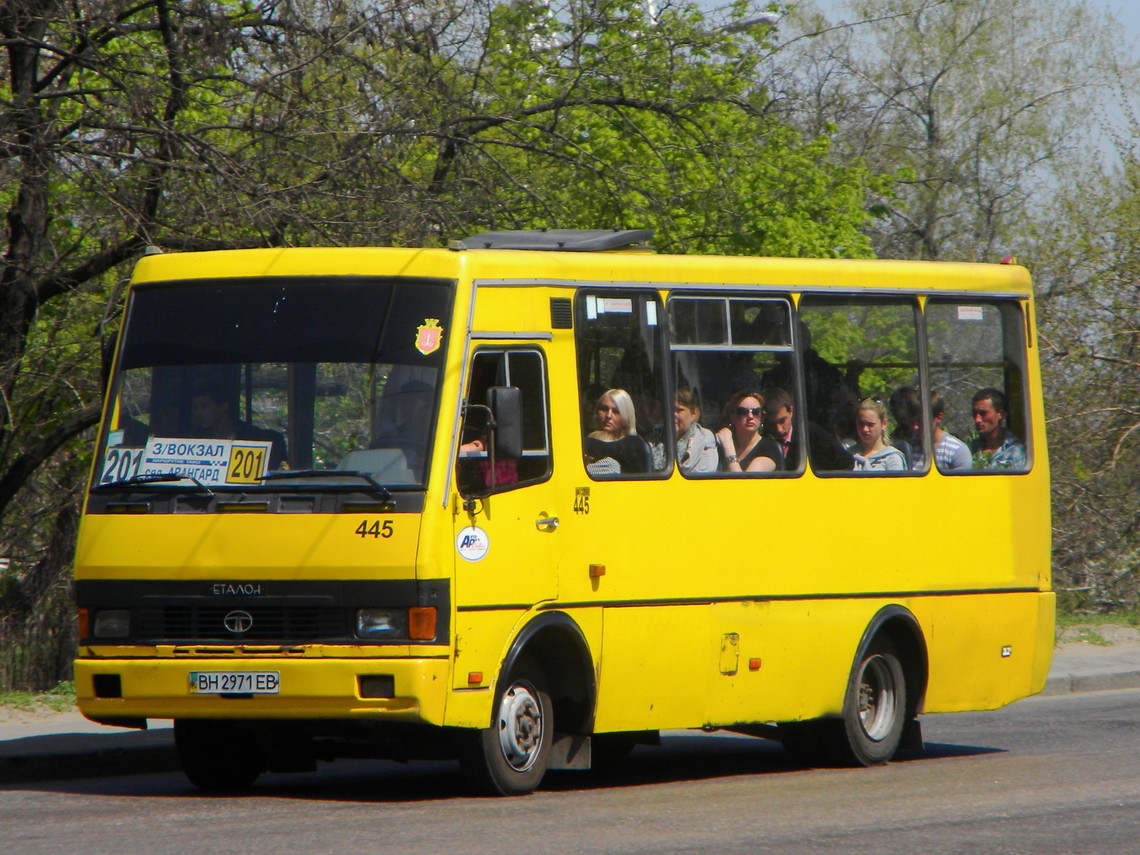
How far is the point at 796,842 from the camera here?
7770mm

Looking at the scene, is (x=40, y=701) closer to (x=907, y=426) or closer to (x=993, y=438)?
(x=907, y=426)

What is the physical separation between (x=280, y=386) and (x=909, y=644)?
467 centimetres

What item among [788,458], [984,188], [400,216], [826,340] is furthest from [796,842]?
[984,188]

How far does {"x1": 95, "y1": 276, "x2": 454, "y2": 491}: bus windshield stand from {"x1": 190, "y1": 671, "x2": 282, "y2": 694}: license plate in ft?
2.98

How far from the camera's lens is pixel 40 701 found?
1245 centimetres

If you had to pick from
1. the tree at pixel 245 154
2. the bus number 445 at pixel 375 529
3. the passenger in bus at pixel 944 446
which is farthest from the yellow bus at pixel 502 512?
the tree at pixel 245 154

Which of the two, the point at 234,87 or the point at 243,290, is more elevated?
the point at 234,87

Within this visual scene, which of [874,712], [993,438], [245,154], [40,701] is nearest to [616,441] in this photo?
[874,712]

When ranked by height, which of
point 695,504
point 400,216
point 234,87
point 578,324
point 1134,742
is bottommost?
point 1134,742

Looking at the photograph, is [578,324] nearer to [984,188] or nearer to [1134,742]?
[1134,742]

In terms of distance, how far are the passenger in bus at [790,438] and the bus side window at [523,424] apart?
1.84 m

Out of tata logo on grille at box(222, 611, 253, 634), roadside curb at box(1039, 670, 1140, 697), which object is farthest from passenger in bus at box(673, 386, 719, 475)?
roadside curb at box(1039, 670, 1140, 697)

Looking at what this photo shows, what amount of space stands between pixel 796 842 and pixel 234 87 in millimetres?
9011

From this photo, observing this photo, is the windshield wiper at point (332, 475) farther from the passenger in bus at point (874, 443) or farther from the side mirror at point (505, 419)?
the passenger in bus at point (874, 443)
